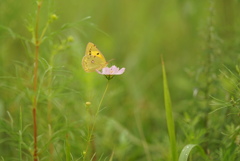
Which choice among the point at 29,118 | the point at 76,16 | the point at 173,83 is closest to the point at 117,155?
the point at 29,118

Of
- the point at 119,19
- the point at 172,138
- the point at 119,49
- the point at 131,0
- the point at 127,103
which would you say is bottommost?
the point at 172,138

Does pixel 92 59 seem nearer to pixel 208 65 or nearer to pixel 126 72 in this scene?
pixel 208 65

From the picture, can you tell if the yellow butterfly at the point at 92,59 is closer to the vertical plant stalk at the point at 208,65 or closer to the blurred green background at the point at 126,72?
the blurred green background at the point at 126,72

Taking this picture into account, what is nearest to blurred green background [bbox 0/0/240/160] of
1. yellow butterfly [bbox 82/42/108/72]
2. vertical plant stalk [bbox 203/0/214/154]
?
vertical plant stalk [bbox 203/0/214/154]

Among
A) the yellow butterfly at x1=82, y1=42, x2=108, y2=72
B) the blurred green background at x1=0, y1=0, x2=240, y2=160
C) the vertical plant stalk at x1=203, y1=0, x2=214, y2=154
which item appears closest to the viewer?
the yellow butterfly at x1=82, y1=42, x2=108, y2=72

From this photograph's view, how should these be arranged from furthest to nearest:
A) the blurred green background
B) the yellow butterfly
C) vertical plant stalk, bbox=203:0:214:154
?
vertical plant stalk, bbox=203:0:214:154 < the blurred green background < the yellow butterfly

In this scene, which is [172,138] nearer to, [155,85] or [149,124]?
[149,124]

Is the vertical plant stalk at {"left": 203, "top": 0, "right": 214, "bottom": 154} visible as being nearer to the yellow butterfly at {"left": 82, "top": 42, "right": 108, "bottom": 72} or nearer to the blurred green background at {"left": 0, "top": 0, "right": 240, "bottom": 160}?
the blurred green background at {"left": 0, "top": 0, "right": 240, "bottom": 160}

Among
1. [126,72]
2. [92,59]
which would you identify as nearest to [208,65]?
[92,59]

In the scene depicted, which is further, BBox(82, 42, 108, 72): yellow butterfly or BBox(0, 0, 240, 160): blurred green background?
BBox(0, 0, 240, 160): blurred green background
